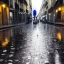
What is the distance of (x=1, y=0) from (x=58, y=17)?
80.2 feet

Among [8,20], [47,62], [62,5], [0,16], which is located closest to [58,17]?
[62,5]

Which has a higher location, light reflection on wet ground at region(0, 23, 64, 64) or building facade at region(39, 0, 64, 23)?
building facade at region(39, 0, 64, 23)

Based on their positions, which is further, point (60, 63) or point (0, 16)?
point (0, 16)

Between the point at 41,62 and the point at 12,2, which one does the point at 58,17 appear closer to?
the point at 12,2

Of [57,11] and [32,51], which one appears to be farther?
[57,11]

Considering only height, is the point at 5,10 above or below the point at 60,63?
above

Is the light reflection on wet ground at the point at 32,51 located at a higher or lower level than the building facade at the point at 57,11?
lower

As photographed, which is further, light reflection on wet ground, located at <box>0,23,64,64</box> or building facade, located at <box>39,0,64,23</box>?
building facade, located at <box>39,0,64,23</box>

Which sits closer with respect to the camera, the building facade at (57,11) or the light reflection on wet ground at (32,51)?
the light reflection on wet ground at (32,51)

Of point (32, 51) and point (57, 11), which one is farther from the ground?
point (57, 11)

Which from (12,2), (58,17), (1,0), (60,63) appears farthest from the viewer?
(58,17)

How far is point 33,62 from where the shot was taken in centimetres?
713

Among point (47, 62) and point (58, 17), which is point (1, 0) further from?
point (47, 62)

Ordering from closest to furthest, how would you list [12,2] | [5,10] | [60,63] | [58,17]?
[60,63], [5,10], [12,2], [58,17]
